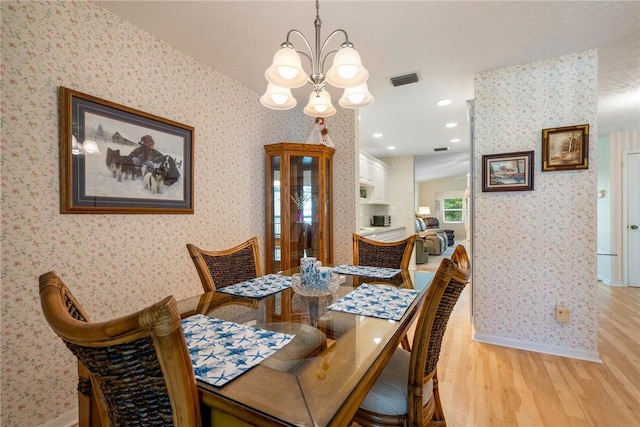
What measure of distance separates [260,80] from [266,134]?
57 centimetres

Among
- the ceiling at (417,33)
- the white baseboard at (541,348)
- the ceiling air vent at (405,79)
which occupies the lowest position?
the white baseboard at (541,348)

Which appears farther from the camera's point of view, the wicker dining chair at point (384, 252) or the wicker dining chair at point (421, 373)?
the wicker dining chair at point (384, 252)

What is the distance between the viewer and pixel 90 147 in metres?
1.67

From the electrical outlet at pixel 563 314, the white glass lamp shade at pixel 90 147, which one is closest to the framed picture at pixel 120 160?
the white glass lamp shade at pixel 90 147

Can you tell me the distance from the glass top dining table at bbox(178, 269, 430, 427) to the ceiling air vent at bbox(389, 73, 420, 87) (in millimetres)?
2069

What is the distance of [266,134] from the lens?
3109 millimetres

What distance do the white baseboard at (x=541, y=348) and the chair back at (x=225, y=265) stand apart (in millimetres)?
2083

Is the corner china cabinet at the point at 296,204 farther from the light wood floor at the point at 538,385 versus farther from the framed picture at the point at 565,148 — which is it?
the framed picture at the point at 565,148

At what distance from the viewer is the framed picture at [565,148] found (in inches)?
86.9

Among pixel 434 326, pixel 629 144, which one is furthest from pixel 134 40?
pixel 629 144

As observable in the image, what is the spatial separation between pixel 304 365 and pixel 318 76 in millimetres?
1286

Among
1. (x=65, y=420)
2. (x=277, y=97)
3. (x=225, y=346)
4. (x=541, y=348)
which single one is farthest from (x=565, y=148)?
(x=65, y=420)

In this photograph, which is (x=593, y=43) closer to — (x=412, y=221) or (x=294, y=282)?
(x=294, y=282)

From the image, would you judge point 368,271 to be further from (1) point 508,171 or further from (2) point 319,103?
(1) point 508,171
